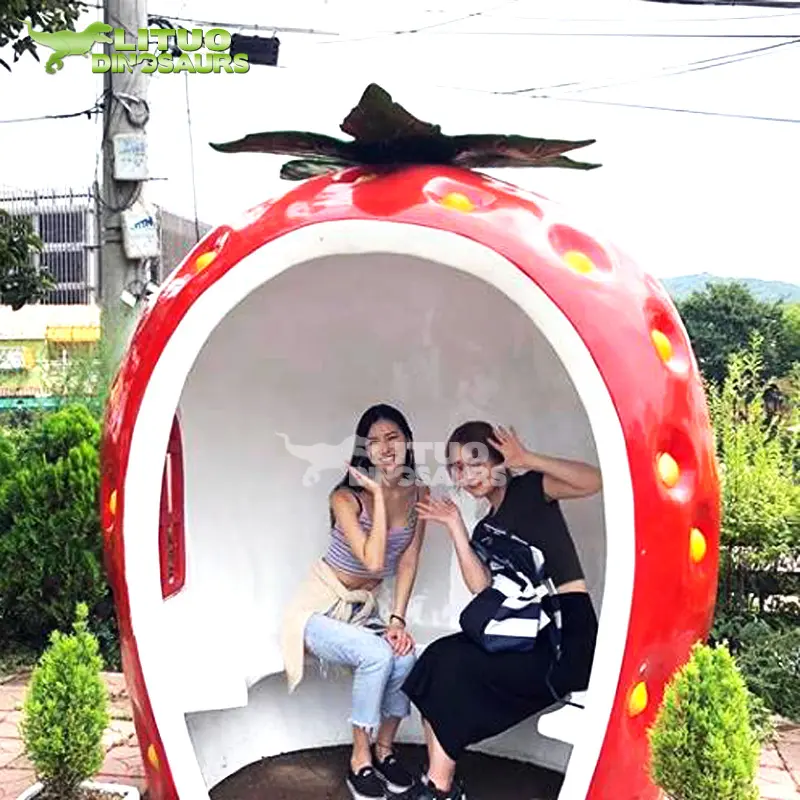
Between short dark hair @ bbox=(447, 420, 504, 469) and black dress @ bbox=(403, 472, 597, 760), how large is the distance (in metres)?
0.16

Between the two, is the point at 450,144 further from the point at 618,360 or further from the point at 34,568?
the point at 34,568

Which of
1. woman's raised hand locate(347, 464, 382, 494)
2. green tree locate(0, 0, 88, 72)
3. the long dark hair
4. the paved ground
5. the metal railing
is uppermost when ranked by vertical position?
the metal railing

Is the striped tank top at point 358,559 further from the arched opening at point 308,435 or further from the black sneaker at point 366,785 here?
the black sneaker at point 366,785

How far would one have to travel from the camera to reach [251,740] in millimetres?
4000

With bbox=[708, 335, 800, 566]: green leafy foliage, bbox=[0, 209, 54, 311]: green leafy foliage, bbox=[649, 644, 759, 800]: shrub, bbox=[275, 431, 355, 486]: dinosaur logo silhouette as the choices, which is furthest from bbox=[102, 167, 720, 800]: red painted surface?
bbox=[0, 209, 54, 311]: green leafy foliage

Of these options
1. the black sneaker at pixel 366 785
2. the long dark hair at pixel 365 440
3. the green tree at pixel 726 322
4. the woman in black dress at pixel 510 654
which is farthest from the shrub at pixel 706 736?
the green tree at pixel 726 322

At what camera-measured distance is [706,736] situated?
2.60m

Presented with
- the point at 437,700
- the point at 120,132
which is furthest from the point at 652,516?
the point at 120,132

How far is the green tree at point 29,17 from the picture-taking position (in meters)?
5.14

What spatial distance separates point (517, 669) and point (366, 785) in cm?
66

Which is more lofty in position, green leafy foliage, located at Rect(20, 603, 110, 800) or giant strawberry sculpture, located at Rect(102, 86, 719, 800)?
giant strawberry sculpture, located at Rect(102, 86, 719, 800)

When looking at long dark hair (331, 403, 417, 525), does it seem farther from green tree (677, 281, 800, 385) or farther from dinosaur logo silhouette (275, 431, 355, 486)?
green tree (677, 281, 800, 385)

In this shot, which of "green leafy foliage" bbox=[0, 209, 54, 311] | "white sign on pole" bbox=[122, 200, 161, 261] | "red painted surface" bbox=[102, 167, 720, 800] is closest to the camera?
"red painted surface" bbox=[102, 167, 720, 800]

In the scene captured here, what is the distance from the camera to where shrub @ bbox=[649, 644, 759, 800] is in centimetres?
259
